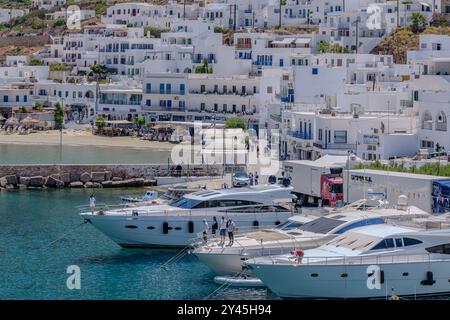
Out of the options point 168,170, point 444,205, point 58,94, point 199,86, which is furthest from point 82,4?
point 444,205

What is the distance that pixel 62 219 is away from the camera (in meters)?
29.4

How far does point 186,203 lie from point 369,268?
8025mm

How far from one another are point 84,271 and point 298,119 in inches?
620

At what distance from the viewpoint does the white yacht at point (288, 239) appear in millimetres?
20500

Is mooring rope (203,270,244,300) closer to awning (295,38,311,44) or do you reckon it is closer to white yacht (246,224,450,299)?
white yacht (246,224,450,299)

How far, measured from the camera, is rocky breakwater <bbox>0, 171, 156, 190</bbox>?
37.9 m

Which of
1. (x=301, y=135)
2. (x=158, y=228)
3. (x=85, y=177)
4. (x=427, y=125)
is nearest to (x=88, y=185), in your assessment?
(x=85, y=177)

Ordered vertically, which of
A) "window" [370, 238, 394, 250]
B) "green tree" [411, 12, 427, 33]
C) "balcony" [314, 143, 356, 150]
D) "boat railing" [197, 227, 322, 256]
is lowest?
"boat railing" [197, 227, 322, 256]

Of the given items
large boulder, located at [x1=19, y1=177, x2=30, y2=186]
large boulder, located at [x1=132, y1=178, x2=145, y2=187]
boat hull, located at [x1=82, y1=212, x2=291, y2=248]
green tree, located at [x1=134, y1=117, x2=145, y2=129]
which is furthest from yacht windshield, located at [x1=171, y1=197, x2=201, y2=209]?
green tree, located at [x1=134, y1=117, x2=145, y2=129]

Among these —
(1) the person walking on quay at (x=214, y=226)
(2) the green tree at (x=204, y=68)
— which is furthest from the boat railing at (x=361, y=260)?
(2) the green tree at (x=204, y=68)

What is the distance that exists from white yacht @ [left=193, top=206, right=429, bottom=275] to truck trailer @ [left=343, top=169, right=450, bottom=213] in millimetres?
1825

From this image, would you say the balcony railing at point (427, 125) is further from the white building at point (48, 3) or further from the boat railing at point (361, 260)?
the white building at point (48, 3)

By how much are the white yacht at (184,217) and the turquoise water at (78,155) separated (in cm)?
1785

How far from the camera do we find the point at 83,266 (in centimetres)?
2266
